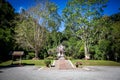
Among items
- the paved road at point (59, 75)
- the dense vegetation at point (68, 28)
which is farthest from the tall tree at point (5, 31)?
the paved road at point (59, 75)

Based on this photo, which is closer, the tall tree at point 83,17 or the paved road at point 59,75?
the paved road at point 59,75

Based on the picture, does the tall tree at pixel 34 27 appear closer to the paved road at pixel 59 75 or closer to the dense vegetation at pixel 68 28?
the dense vegetation at pixel 68 28

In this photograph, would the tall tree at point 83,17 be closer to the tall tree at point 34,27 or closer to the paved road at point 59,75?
the tall tree at point 34,27

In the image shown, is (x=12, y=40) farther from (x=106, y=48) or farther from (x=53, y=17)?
(x=106, y=48)

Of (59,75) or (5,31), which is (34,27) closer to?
(5,31)

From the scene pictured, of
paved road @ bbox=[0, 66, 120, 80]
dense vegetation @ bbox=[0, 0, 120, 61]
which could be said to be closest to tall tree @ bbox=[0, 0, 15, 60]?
dense vegetation @ bbox=[0, 0, 120, 61]

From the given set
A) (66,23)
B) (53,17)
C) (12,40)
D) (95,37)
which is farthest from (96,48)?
(12,40)

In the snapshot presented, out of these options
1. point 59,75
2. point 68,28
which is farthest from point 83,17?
point 59,75

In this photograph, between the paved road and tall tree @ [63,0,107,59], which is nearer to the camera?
the paved road

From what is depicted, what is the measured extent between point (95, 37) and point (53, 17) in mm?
13007

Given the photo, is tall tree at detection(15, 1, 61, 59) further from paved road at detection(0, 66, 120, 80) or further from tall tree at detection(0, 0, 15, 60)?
paved road at detection(0, 66, 120, 80)

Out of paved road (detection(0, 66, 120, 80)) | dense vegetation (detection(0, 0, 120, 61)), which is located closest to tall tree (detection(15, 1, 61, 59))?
dense vegetation (detection(0, 0, 120, 61))

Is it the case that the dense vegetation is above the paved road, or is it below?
above

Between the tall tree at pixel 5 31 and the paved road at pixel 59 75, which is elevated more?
the tall tree at pixel 5 31
